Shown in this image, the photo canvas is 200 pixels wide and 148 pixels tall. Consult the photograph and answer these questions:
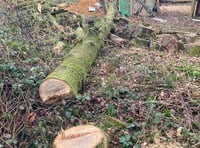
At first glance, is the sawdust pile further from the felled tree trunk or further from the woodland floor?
the woodland floor

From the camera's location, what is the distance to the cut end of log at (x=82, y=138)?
3.26 m

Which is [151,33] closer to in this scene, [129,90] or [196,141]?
[129,90]

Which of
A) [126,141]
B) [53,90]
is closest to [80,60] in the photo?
[53,90]

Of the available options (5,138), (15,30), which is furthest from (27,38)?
(5,138)

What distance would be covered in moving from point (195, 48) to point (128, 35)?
1.85 m

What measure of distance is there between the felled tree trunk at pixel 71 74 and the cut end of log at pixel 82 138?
84 centimetres

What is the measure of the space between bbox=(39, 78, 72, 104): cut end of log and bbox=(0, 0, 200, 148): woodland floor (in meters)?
0.10

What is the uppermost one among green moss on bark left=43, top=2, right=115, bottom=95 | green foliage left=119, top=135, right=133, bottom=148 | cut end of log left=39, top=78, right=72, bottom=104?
green moss on bark left=43, top=2, right=115, bottom=95

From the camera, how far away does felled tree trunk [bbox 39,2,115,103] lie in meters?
4.21

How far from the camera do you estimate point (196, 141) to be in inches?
143

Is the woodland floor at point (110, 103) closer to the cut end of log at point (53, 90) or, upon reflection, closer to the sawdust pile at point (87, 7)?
the cut end of log at point (53, 90)

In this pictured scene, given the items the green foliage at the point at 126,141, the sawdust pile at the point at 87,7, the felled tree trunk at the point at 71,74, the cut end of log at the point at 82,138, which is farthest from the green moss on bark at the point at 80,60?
the sawdust pile at the point at 87,7

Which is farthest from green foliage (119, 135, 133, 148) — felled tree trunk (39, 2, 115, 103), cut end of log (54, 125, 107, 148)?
felled tree trunk (39, 2, 115, 103)

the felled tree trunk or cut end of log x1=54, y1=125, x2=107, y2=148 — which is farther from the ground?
the felled tree trunk
